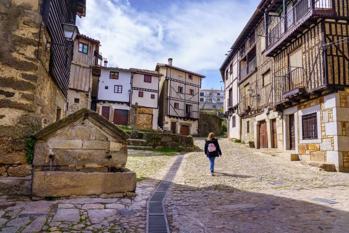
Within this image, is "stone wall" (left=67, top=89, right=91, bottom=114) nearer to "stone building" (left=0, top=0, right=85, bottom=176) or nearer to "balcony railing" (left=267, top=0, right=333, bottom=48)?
"balcony railing" (left=267, top=0, right=333, bottom=48)

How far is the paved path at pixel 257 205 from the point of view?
132 inches

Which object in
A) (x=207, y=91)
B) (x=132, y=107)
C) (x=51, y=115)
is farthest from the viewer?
(x=207, y=91)

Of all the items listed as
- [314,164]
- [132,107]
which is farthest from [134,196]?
[132,107]

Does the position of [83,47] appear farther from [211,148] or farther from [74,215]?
[74,215]

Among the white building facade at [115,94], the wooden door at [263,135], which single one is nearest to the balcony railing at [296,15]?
the wooden door at [263,135]

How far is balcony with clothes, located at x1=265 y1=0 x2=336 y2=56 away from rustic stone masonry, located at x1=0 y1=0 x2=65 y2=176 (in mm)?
9823

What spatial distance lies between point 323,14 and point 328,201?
8.36m

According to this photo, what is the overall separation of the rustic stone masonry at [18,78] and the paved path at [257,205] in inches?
119

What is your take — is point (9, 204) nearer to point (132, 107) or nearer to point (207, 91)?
point (132, 107)

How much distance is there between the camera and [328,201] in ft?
15.6

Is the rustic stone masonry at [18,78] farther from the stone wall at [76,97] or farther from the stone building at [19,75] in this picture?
the stone wall at [76,97]

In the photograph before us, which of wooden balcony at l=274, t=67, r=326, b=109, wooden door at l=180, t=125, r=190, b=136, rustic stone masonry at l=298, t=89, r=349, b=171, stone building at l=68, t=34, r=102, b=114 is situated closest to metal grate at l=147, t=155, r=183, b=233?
rustic stone masonry at l=298, t=89, r=349, b=171

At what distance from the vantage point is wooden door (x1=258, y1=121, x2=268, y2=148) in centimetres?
1617

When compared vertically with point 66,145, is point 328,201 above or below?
below
